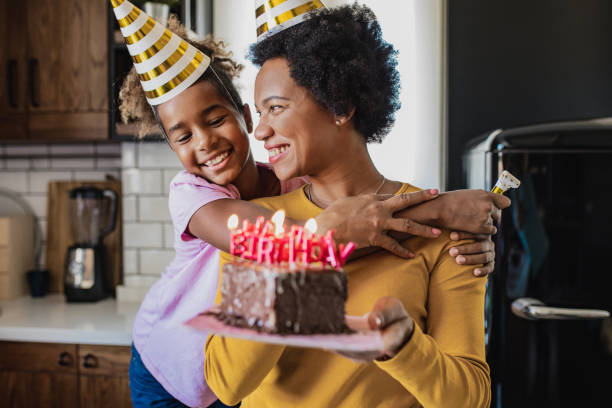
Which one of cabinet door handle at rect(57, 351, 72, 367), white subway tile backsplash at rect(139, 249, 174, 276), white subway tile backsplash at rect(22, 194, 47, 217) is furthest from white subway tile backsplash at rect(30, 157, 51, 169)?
cabinet door handle at rect(57, 351, 72, 367)

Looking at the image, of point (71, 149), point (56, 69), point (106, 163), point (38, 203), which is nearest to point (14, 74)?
point (56, 69)

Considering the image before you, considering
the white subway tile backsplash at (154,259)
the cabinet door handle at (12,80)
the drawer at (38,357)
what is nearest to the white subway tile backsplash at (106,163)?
the cabinet door handle at (12,80)

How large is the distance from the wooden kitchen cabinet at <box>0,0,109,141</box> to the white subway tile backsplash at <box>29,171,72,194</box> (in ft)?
1.22

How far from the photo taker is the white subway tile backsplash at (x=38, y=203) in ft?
8.59

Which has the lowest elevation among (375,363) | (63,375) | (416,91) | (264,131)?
(63,375)

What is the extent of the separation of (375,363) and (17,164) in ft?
8.01

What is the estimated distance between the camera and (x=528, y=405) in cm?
162

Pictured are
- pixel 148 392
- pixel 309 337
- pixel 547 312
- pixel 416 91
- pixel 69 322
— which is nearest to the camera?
pixel 309 337

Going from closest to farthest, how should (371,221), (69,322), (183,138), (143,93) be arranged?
(371,221) → (183,138) → (143,93) → (69,322)

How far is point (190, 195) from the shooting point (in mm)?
1022

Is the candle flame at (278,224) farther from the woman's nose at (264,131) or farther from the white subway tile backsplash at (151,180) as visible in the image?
the white subway tile backsplash at (151,180)

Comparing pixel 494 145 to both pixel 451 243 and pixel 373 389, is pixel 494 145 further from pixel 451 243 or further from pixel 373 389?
pixel 373 389

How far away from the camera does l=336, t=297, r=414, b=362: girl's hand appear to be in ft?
2.06

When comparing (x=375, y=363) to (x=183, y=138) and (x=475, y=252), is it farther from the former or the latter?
(x=183, y=138)
